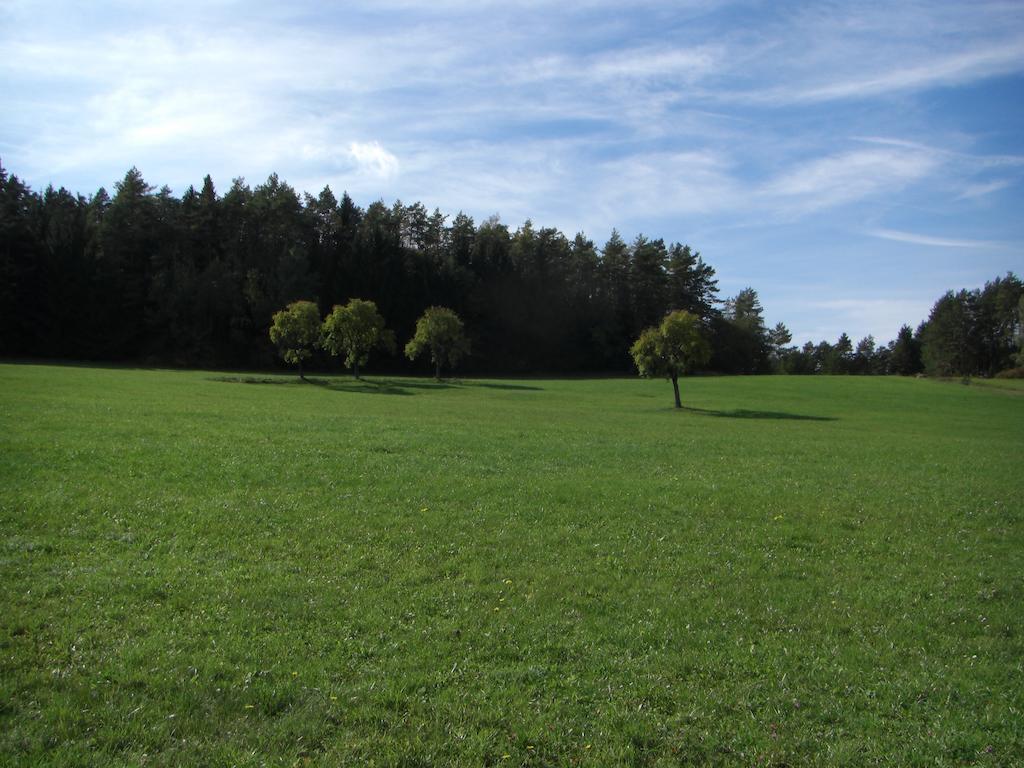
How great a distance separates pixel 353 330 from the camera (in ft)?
229

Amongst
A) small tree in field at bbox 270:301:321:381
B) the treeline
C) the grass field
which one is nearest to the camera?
the grass field

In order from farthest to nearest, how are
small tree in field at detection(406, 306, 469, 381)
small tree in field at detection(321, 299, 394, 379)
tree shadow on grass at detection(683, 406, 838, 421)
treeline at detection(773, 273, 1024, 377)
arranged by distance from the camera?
treeline at detection(773, 273, 1024, 377), small tree in field at detection(406, 306, 469, 381), small tree in field at detection(321, 299, 394, 379), tree shadow on grass at detection(683, 406, 838, 421)

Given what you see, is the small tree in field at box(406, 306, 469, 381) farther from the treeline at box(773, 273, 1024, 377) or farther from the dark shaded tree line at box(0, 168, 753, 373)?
the treeline at box(773, 273, 1024, 377)

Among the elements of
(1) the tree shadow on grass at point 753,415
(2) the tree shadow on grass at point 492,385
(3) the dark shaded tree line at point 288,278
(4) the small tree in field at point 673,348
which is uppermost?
(3) the dark shaded tree line at point 288,278

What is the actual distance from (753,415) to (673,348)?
8.54 metres

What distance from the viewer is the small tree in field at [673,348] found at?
179 ft

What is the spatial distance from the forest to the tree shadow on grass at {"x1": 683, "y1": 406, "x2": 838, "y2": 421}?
54.9 meters

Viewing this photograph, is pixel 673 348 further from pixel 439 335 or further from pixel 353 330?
pixel 353 330

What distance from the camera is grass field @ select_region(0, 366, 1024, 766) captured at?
604 centimetres

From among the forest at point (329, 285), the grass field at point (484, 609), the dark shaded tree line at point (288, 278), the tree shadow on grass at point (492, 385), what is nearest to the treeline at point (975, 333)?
the forest at point (329, 285)

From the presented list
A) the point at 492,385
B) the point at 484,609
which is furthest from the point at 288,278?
the point at 484,609

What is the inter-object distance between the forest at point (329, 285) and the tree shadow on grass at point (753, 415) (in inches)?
2162

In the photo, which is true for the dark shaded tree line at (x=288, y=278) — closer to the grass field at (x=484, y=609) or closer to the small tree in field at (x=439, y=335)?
the small tree in field at (x=439, y=335)

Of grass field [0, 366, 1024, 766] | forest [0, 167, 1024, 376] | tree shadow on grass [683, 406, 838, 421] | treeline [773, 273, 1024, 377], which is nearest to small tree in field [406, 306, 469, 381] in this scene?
forest [0, 167, 1024, 376]
